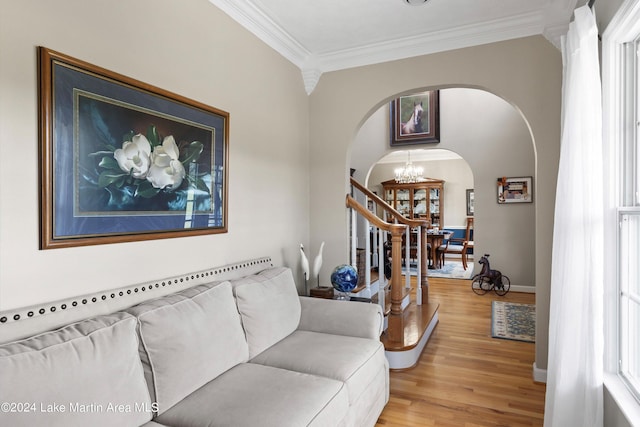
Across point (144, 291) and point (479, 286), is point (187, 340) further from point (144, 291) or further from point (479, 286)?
point (479, 286)

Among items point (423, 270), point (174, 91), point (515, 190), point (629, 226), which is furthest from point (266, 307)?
point (515, 190)

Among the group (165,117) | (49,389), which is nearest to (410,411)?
(49,389)

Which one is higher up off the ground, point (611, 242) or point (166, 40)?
point (166, 40)

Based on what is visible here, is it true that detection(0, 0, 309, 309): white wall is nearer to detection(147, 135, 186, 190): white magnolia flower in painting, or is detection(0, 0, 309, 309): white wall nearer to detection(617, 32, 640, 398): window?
detection(147, 135, 186, 190): white magnolia flower in painting

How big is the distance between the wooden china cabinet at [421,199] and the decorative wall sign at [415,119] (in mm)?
3727

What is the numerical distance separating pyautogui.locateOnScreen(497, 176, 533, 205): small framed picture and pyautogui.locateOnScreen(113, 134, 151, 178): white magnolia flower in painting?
5.83 m

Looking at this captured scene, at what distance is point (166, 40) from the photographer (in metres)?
2.07

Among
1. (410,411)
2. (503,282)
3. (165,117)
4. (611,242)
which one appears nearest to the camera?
(611,242)

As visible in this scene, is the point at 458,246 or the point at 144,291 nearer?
the point at 144,291

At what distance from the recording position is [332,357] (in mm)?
1979

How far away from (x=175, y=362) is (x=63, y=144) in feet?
3.39

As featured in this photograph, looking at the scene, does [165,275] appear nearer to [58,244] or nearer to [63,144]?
[58,244]

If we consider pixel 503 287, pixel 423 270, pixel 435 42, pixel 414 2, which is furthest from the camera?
pixel 503 287

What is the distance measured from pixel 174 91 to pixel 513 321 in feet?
13.8
